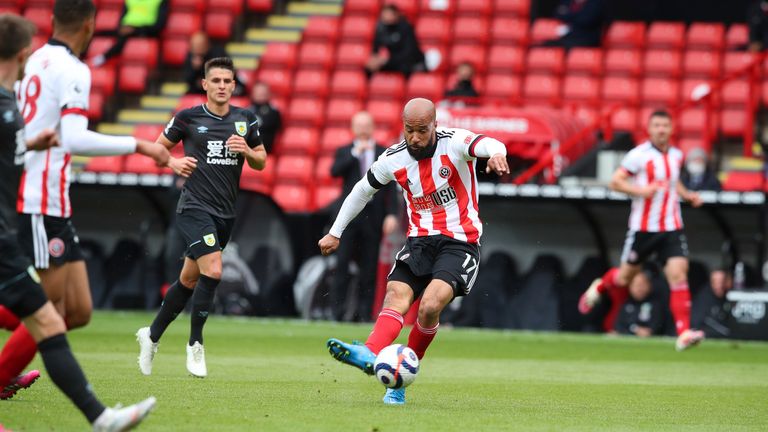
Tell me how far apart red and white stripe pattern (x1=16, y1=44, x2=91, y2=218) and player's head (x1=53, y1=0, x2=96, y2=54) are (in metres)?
0.07

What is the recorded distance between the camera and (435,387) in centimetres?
873

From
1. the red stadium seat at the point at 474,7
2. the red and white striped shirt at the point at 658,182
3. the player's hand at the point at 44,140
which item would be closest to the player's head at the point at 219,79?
the player's hand at the point at 44,140

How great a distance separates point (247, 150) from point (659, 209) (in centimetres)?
540

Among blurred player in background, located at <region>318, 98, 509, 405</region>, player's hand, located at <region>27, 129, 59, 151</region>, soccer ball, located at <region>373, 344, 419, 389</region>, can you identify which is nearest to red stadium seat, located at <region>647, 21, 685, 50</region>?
blurred player in background, located at <region>318, 98, 509, 405</region>

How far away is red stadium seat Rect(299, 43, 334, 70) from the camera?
2056 cm

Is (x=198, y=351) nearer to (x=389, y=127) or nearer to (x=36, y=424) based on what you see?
(x=36, y=424)

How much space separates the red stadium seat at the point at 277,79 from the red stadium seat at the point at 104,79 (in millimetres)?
2269

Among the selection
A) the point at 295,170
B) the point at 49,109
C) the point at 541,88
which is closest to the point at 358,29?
the point at 541,88

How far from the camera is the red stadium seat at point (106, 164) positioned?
18328mm

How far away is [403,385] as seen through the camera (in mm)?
7062

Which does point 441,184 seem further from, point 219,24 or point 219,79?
point 219,24

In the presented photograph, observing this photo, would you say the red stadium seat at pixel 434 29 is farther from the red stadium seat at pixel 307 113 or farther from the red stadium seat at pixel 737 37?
the red stadium seat at pixel 737 37

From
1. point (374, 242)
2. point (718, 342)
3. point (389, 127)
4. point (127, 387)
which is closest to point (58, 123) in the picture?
point (127, 387)

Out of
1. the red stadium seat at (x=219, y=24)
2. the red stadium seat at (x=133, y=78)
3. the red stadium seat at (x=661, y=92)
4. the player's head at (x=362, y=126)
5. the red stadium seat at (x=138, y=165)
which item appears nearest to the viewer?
the player's head at (x=362, y=126)
